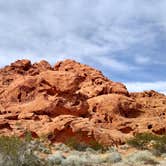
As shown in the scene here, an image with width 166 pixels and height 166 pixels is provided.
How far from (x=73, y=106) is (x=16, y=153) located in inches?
824

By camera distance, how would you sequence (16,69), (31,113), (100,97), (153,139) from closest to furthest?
(153,139) → (31,113) → (100,97) → (16,69)

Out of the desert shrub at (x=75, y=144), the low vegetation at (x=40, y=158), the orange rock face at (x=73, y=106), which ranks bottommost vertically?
the low vegetation at (x=40, y=158)

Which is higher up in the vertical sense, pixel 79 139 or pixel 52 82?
pixel 52 82

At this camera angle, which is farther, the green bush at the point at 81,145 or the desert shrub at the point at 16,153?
the green bush at the point at 81,145

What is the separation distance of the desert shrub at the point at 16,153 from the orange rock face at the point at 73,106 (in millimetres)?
11963

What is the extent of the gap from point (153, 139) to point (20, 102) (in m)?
14.0

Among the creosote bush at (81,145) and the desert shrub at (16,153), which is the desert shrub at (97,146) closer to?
the creosote bush at (81,145)

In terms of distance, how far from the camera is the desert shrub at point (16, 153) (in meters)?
15.1

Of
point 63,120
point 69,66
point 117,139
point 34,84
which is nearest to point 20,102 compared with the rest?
point 34,84

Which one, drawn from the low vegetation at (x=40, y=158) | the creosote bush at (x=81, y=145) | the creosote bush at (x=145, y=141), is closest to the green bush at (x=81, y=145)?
the creosote bush at (x=81, y=145)

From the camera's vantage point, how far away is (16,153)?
15250 mm

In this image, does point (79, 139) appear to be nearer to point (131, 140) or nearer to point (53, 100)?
point (131, 140)

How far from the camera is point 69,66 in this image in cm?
4934

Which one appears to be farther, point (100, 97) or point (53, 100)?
point (100, 97)
